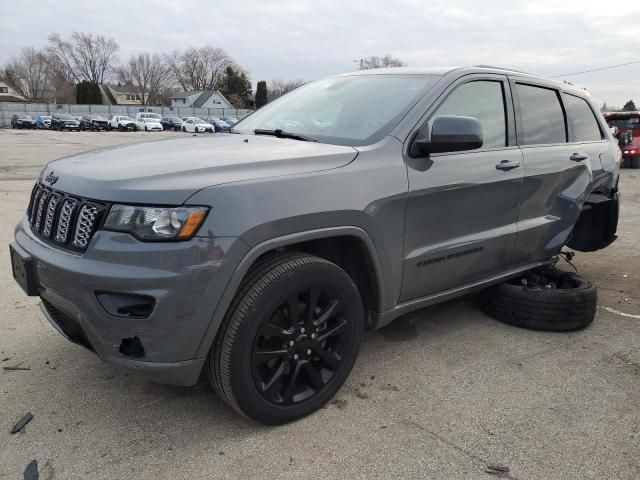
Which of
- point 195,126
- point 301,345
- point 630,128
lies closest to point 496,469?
point 301,345

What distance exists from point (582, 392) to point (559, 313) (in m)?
0.84

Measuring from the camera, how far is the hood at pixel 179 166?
221cm

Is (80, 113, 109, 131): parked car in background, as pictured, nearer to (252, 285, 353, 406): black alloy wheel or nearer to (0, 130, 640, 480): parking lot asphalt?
(0, 130, 640, 480): parking lot asphalt

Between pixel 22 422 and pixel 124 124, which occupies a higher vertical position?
pixel 124 124

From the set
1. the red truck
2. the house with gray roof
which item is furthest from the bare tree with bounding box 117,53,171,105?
the red truck

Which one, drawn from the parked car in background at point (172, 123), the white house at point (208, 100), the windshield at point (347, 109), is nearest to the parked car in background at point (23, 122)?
the parked car in background at point (172, 123)

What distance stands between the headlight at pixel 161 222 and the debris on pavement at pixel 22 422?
3.94 feet

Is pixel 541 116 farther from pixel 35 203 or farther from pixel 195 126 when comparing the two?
pixel 195 126

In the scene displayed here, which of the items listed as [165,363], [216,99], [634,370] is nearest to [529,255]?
[634,370]

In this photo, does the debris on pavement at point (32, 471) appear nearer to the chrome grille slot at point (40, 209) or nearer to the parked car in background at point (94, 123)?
the chrome grille slot at point (40, 209)

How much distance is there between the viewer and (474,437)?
2.55 metres

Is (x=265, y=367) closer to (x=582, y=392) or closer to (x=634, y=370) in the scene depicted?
(x=582, y=392)

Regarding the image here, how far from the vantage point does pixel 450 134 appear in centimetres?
281

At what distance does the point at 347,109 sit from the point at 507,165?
3.58 feet
